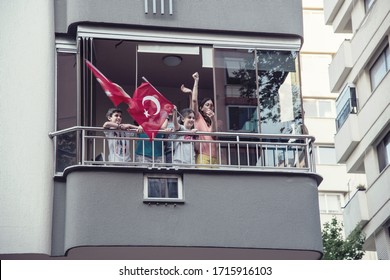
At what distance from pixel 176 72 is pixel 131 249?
13.2 feet

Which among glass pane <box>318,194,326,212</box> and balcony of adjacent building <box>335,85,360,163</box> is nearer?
balcony of adjacent building <box>335,85,360,163</box>

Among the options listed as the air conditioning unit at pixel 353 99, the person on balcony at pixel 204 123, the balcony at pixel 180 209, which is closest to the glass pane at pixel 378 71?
the air conditioning unit at pixel 353 99

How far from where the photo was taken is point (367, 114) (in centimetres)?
3431

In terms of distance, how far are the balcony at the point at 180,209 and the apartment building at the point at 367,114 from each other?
48.6 feet

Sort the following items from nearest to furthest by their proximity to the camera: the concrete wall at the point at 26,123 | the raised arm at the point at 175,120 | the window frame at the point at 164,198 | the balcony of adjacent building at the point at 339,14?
the concrete wall at the point at 26,123, the window frame at the point at 164,198, the raised arm at the point at 175,120, the balcony of adjacent building at the point at 339,14

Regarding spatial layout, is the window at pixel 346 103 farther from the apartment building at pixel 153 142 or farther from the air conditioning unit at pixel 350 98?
the apartment building at pixel 153 142

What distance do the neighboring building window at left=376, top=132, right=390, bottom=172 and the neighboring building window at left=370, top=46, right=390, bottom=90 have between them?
5.59 ft

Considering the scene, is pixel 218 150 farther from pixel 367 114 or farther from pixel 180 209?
pixel 367 114

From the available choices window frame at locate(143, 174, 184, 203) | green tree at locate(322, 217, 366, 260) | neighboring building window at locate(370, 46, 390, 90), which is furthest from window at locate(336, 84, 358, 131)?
window frame at locate(143, 174, 184, 203)

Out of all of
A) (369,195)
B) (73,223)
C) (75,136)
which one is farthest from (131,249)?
(369,195)

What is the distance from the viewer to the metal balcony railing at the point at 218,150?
17750 millimetres

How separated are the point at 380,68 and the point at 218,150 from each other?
642 inches

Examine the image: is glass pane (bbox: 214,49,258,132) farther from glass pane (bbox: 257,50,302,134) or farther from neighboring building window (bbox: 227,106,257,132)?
glass pane (bbox: 257,50,302,134)

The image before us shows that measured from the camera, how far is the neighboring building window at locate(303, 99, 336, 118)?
157 feet
